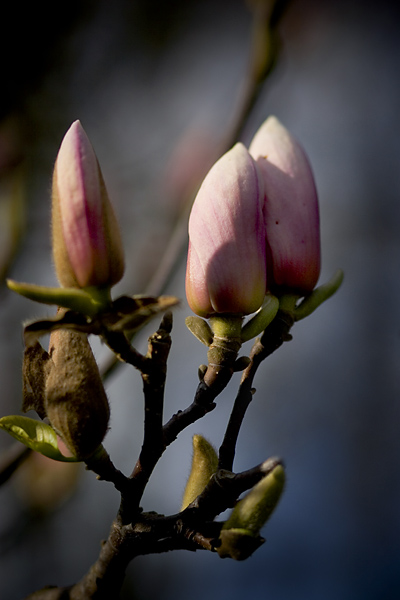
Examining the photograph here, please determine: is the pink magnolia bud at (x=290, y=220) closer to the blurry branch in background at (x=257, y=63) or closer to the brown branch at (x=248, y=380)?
the brown branch at (x=248, y=380)

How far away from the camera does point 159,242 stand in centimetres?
211

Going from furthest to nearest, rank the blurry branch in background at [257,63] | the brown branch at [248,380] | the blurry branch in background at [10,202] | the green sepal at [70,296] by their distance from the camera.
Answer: the blurry branch in background at [10,202] < the blurry branch in background at [257,63] < the brown branch at [248,380] < the green sepal at [70,296]

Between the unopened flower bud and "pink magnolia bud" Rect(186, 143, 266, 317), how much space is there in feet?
0.40

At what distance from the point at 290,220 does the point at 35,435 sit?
0.32m

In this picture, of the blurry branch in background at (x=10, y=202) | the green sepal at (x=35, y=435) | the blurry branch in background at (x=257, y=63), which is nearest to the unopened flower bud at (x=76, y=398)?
the green sepal at (x=35, y=435)

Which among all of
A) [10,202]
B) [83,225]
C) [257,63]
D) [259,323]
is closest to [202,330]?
[259,323]

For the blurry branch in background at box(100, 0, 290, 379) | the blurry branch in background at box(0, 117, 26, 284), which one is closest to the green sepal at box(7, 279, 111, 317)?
the blurry branch in background at box(100, 0, 290, 379)

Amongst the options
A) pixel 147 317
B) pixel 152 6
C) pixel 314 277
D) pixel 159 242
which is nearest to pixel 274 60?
pixel 314 277

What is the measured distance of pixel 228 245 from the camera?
1.75 feet

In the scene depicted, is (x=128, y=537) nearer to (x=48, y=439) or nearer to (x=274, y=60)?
(x=48, y=439)

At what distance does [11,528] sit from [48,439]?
1194 millimetres

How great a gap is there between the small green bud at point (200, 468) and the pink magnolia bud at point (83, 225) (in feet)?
0.69

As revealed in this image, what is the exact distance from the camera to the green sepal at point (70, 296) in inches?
17.7

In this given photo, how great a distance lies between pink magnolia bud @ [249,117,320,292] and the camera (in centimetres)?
58
